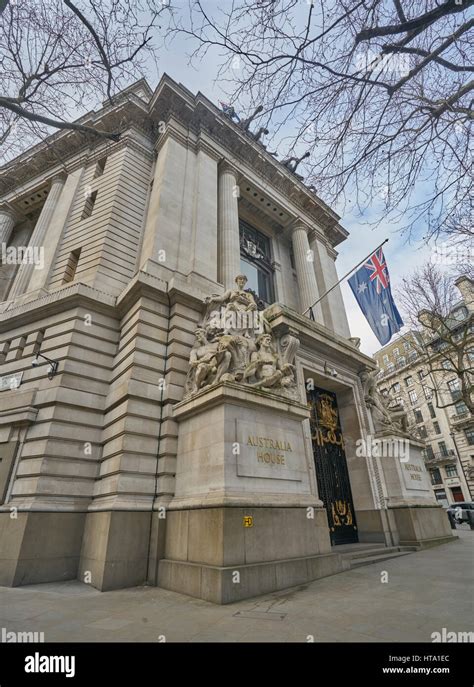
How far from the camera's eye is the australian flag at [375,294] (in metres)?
14.8

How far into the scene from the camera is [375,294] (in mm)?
15070

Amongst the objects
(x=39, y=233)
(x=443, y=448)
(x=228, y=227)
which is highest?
(x=39, y=233)

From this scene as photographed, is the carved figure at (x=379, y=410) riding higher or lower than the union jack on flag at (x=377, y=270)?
lower

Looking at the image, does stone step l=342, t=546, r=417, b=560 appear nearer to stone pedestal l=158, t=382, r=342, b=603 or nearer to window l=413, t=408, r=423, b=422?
stone pedestal l=158, t=382, r=342, b=603

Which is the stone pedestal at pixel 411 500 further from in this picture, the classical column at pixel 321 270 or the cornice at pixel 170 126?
the cornice at pixel 170 126

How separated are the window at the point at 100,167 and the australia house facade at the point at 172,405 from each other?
0.08 metres

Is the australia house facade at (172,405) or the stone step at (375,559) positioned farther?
the stone step at (375,559)

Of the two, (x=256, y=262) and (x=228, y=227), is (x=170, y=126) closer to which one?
(x=228, y=227)

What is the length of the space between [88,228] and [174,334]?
8.53 metres

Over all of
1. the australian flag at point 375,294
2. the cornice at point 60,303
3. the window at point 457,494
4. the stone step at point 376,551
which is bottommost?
the stone step at point 376,551

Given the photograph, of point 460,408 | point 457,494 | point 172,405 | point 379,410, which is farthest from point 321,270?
point 457,494

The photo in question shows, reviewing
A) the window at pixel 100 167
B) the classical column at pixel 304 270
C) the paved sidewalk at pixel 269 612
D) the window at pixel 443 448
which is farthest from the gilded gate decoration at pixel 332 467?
the window at pixel 443 448

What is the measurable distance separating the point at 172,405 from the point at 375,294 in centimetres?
1032
